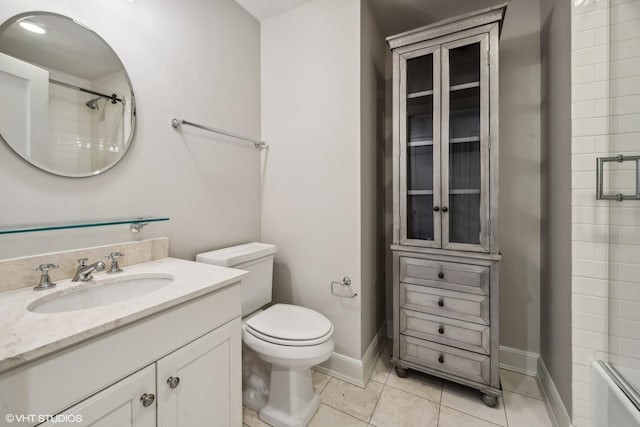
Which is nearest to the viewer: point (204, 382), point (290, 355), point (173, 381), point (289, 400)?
point (173, 381)

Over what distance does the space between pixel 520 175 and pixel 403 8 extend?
1.38 metres

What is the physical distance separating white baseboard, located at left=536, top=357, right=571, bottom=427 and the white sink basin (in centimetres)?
191

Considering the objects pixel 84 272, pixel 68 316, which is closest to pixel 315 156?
pixel 84 272

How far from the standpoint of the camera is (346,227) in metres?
1.65

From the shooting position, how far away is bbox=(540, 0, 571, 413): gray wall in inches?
48.4

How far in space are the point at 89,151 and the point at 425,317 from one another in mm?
1912

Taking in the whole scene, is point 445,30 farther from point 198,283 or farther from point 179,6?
point 198,283

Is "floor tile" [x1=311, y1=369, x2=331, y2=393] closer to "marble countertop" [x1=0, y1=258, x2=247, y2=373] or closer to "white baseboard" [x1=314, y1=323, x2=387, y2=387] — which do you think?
"white baseboard" [x1=314, y1=323, x2=387, y2=387]

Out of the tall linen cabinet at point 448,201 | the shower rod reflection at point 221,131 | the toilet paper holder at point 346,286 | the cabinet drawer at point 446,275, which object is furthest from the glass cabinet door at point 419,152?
the shower rod reflection at point 221,131

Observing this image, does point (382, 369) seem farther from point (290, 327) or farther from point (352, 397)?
point (290, 327)

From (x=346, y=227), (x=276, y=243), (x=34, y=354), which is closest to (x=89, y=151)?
(x=34, y=354)

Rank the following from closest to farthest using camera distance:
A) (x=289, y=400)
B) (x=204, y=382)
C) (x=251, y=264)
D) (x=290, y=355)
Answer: (x=204, y=382), (x=290, y=355), (x=289, y=400), (x=251, y=264)

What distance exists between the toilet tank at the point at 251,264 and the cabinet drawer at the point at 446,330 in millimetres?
893

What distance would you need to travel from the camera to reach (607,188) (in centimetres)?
109
